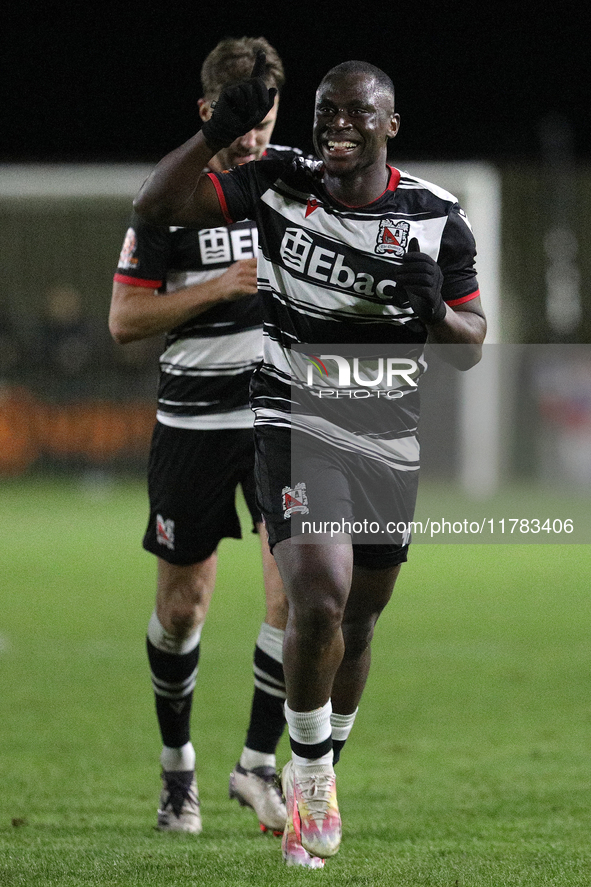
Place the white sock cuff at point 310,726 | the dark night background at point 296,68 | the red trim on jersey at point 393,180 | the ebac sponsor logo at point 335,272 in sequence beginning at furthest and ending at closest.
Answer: the dark night background at point 296,68
the red trim on jersey at point 393,180
the ebac sponsor logo at point 335,272
the white sock cuff at point 310,726

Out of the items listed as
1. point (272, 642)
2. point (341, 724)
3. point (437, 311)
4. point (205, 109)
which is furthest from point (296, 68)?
point (437, 311)

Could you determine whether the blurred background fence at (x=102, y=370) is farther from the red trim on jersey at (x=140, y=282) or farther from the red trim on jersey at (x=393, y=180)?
the red trim on jersey at (x=393, y=180)

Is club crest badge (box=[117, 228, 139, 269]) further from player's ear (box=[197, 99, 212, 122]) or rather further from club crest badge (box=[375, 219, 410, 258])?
club crest badge (box=[375, 219, 410, 258])

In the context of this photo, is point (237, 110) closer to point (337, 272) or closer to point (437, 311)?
point (337, 272)

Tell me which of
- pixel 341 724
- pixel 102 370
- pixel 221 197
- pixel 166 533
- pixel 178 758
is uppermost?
pixel 221 197

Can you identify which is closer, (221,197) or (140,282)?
(221,197)

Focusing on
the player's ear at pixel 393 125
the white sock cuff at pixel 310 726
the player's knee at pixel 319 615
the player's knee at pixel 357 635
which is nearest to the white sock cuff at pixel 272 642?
the player's knee at pixel 357 635

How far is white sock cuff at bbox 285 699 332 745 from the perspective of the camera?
3.44 meters

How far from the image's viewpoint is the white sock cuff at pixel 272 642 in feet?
14.2

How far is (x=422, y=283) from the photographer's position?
10.9ft

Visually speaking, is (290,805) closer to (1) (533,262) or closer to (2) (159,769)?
(2) (159,769)

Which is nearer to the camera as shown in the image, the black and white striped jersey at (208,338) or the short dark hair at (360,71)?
the short dark hair at (360,71)

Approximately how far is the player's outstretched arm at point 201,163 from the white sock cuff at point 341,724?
1635 mm

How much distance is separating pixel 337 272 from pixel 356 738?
2.61 meters
